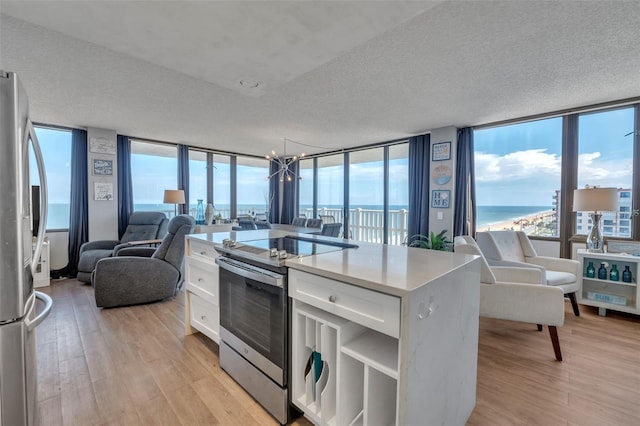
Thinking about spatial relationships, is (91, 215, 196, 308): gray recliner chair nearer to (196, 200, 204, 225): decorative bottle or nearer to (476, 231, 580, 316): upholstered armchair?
(196, 200, 204, 225): decorative bottle

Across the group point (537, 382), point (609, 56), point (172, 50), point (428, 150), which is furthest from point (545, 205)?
point (172, 50)

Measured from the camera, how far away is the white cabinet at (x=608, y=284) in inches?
112

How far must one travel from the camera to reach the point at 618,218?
3301 millimetres

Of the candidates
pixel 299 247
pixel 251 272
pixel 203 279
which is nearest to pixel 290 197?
pixel 203 279

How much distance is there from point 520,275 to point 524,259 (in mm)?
1126

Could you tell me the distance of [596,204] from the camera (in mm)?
2881

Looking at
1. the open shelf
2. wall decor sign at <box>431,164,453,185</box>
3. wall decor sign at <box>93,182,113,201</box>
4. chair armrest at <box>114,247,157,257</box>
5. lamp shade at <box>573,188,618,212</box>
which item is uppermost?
wall decor sign at <box>431,164,453,185</box>

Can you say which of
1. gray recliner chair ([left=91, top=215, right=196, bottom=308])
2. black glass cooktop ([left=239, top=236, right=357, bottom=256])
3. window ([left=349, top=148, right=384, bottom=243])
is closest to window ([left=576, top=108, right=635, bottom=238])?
window ([left=349, top=148, right=384, bottom=243])

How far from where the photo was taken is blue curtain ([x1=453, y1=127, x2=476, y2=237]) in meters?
4.25

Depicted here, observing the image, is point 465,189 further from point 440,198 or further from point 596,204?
point 596,204

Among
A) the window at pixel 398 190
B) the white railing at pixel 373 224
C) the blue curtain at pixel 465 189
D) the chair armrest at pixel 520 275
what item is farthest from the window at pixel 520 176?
the chair armrest at pixel 520 275

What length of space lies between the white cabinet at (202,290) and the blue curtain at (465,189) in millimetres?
3728

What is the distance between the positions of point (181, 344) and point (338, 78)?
2818mm

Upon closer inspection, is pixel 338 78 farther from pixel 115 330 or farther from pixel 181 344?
pixel 115 330
